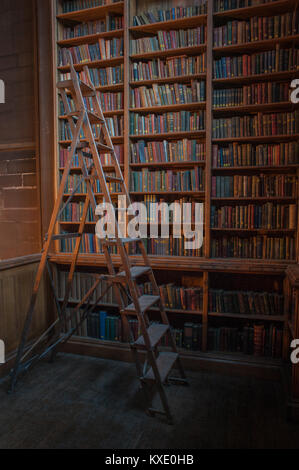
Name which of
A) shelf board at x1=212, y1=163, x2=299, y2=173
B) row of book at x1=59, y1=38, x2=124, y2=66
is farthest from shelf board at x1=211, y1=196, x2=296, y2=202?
row of book at x1=59, y1=38, x2=124, y2=66

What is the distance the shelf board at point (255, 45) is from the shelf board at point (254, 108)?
17.9 inches

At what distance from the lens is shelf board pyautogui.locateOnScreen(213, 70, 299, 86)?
2.33 meters

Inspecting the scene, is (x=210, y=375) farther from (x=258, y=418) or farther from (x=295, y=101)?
(x=295, y=101)

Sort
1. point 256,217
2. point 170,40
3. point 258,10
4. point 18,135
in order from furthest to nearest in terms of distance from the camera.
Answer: point 18,135 → point 170,40 → point 256,217 → point 258,10

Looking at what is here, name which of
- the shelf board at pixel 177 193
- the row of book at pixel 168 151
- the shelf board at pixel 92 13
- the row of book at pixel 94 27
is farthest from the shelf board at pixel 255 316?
the shelf board at pixel 92 13

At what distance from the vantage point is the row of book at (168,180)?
2.59 metres

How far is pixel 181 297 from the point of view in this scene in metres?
2.63

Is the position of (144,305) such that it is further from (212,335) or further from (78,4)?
(78,4)

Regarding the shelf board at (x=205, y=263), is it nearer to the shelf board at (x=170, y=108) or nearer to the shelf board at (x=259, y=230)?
the shelf board at (x=259, y=230)

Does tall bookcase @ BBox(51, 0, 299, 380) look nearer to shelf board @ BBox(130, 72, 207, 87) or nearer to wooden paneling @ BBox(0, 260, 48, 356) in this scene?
shelf board @ BBox(130, 72, 207, 87)

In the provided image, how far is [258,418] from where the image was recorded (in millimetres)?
1930

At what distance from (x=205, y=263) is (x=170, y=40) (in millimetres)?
1921

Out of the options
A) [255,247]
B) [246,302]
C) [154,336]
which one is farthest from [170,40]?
[154,336]
